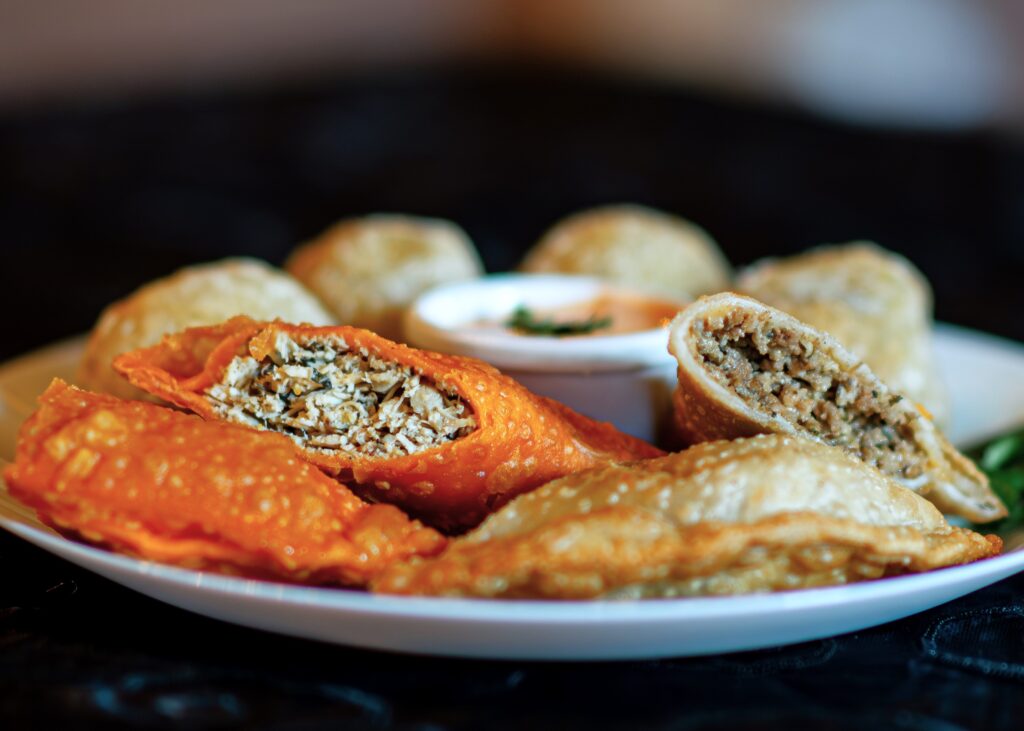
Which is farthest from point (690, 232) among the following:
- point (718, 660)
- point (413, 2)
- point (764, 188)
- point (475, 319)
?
point (413, 2)

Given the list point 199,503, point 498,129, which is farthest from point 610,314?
point 498,129

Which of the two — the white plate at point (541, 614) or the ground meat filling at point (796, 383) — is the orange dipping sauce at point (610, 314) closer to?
the ground meat filling at point (796, 383)

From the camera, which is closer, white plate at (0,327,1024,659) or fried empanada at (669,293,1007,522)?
white plate at (0,327,1024,659)

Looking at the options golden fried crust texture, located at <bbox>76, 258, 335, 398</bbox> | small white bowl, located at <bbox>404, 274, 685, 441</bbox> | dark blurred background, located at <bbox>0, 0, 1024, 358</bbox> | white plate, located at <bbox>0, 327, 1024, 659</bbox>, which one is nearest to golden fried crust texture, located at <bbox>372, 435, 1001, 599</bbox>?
white plate, located at <bbox>0, 327, 1024, 659</bbox>

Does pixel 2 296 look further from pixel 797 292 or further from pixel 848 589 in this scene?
pixel 848 589

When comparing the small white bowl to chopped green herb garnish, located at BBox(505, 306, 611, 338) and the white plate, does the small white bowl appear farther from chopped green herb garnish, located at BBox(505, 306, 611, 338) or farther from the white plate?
the white plate

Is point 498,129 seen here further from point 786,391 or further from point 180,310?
point 786,391

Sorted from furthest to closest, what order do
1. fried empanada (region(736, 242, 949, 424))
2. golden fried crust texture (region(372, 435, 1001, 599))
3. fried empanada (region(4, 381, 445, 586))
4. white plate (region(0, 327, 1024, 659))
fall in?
fried empanada (region(736, 242, 949, 424)) → fried empanada (region(4, 381, 445, 586)) → golden fried crust texture (region(372, 435, 1001, 599)) → white plate (region(0, 327, 1024, 659))
